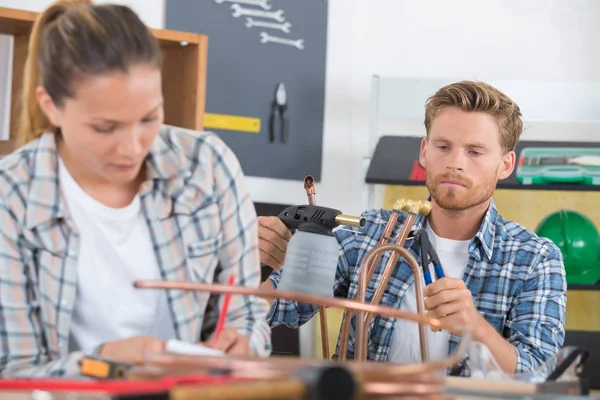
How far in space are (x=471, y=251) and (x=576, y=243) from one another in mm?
1340

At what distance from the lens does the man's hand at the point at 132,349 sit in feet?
3.79

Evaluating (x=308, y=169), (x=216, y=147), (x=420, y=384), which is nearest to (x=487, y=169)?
(x=216, y=147)

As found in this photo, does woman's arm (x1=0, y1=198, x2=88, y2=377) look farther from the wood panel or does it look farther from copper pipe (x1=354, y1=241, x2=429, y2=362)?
the wood panel

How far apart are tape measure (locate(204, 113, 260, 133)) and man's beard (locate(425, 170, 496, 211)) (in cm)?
173

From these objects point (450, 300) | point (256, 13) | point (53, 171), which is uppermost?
point (256, 13)

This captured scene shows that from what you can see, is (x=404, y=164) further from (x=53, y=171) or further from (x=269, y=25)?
(x=53, y=171)

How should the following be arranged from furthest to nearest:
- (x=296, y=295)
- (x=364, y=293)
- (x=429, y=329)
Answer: (x=429, y=329) < (x=364, y=293) < (x=296, y=295)

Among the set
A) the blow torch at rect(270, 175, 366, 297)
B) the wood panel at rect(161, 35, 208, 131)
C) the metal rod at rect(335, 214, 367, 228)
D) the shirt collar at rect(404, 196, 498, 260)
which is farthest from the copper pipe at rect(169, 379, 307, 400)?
the wood panel at rect(161, 35, 208, 131)

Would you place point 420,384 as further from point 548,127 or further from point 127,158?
point 548,127

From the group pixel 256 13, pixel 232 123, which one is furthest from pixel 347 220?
pixel 256 13

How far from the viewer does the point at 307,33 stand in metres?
4.08

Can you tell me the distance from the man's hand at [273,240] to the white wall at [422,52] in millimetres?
2010

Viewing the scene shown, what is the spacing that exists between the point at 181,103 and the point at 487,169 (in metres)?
1.22

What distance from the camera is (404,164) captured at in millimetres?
3738
